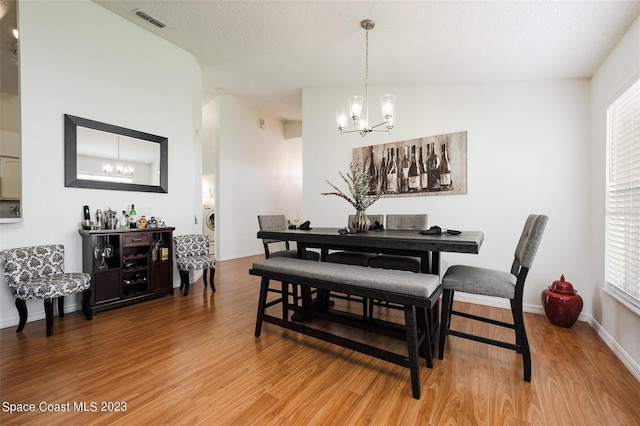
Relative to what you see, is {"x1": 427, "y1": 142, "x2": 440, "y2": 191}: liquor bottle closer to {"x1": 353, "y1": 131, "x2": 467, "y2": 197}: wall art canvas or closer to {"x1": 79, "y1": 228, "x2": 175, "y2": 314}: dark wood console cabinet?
{"x1": 353, "y1": 131, "x2": 467, "y2": 197}: wall art canvas

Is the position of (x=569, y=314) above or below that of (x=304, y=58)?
below

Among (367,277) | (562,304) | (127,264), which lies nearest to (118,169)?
(127,264)

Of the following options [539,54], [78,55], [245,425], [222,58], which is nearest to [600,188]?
[539,54]

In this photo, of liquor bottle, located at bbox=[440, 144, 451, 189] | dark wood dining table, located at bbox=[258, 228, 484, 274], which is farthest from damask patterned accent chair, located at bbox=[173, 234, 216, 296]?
liquor bottle, located at bbox=[440, 144, 451, 189]

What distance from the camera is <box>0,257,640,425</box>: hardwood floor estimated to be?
1.52 metres

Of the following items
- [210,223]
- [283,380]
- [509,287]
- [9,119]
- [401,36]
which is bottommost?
[283,380]

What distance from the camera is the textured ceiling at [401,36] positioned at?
231 centimetres

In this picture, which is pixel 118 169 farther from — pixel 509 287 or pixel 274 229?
pixel 509 287

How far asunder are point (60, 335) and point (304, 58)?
4.02 meters

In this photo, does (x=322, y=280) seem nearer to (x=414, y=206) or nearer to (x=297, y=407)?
(x=297, y=407)

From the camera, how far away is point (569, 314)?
2.64 meters

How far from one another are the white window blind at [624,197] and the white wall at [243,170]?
5897 mm

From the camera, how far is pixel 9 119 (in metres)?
3.41

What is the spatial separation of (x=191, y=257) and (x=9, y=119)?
2751 mm
